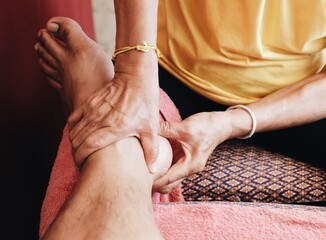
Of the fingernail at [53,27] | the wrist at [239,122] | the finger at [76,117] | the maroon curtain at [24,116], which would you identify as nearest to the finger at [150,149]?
the finger at [76,117]

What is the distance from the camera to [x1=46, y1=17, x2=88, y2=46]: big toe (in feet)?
3.48

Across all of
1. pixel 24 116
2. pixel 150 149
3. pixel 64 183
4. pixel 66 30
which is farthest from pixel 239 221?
pixel 24 116

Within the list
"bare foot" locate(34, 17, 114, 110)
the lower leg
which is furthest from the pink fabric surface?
"bare foot" locate(34, 17, 114, 110)

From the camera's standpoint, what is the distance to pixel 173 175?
928 millimetres

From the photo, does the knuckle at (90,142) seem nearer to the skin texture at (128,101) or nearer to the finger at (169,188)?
the skin texture at (128,101)

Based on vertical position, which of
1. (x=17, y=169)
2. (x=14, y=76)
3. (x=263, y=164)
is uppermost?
(x=14, y=76)

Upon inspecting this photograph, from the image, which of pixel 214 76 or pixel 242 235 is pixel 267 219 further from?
pixel 214 76

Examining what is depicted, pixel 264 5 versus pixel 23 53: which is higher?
pixel 264 5

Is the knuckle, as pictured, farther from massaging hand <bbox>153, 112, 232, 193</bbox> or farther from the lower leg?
massaging hand <bbox>153, 112, 232, 193</bbox>

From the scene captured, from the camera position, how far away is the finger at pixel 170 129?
94 cm

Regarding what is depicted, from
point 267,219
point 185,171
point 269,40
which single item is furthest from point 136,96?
point 269,40

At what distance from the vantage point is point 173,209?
0.81 m

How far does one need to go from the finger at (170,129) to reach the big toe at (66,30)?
0.91ft

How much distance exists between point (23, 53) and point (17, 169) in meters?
0.31
